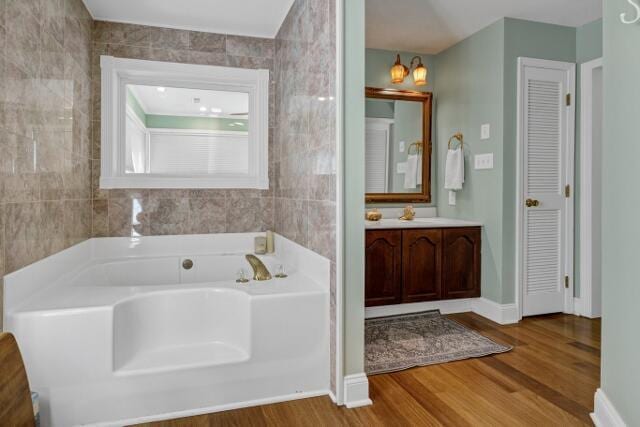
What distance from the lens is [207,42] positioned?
3.28 m

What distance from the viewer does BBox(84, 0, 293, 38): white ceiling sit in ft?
9.20

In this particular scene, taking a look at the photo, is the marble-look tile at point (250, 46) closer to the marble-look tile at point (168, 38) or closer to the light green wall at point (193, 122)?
the marble-look tile at point (168, 38)

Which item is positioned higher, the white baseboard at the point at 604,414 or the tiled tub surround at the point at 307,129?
the tiled tub surround at the point at 307,129

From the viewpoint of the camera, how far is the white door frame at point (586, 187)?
133 inches

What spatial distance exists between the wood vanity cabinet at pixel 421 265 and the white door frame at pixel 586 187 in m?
0.85

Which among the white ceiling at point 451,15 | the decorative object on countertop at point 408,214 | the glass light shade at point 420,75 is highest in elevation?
the white ceiling at point 451,15

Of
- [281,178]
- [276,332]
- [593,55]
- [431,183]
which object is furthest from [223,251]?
[593,55]

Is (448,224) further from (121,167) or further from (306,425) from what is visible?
(121,167)

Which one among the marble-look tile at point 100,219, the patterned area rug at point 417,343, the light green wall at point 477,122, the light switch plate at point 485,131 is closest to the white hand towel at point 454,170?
the light green wall at point 477,122

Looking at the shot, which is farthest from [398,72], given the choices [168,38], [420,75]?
[168,38]

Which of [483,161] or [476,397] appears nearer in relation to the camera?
[476,397]

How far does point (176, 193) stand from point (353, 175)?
1761 mm

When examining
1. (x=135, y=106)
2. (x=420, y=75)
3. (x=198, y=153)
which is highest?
(x=420, y=75)

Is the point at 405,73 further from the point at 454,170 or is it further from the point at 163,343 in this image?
the point at 163,343
